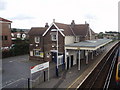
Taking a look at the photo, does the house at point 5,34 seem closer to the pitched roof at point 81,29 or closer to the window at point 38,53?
the window at point 38,53

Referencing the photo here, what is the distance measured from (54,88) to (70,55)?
9573 mm

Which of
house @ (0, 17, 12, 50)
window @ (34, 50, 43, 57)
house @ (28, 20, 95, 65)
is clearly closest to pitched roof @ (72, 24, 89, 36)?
house @ (28, 20, 95, 65)

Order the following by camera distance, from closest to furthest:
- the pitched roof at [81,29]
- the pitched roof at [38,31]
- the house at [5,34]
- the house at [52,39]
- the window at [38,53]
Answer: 1. the house at [52,39]
2. the window at [38,53]
3. the pitched roof at [81,29]
4. the pitched roof at [38,31]
5. the house at [5,34]

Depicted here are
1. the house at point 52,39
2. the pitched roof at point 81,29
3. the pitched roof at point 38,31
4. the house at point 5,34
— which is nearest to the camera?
the house at point 52,39

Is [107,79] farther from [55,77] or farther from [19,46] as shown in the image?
[19,46]

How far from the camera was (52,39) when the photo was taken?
25.3 metres

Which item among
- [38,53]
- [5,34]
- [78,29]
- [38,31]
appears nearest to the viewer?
[38,53]

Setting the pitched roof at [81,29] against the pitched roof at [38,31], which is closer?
the pitched roof at [81,29]

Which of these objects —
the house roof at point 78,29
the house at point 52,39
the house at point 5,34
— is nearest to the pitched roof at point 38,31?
the house at point 52,39

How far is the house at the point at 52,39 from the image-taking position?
24.4 metres

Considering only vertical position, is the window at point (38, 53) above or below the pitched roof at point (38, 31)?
below

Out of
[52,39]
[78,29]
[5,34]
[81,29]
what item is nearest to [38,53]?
[52,39]

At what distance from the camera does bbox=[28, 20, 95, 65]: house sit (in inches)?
960

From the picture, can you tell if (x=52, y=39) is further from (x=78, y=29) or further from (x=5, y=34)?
(x=5, y=34)
